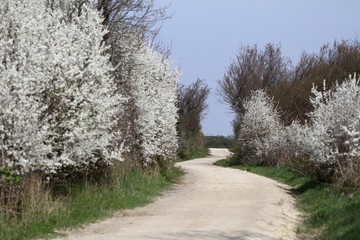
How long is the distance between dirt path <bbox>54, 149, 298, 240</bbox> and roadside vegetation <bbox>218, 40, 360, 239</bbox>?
2.81 feet

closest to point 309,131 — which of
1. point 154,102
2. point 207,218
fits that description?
point 154,102

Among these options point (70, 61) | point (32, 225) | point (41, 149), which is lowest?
→ point (32, 225)

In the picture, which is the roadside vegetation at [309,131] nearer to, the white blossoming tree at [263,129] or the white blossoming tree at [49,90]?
the white blossoming tree at [263,129]

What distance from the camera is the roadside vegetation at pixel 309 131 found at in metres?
14.6

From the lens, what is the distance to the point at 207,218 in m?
12.1

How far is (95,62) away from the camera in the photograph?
46.4 ft

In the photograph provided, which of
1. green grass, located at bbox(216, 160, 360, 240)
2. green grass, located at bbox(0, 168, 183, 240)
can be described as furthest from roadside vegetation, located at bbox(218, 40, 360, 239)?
green grass, located at bbox(0, 168, 183, 240)

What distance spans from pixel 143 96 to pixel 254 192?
239 inches

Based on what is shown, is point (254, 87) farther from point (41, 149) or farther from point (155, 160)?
point (41, 149)

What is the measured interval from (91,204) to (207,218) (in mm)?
3148

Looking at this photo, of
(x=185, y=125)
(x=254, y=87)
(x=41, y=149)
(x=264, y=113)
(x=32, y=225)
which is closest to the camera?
(x=32, y=225)

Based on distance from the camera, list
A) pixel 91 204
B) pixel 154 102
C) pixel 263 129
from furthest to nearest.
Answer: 1. pixel 263 129
2. pixel 154 102
3. pixel 91 204

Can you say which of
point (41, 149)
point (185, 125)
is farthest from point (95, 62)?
point (185, 125)

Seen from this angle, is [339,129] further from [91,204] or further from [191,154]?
[191,154]
